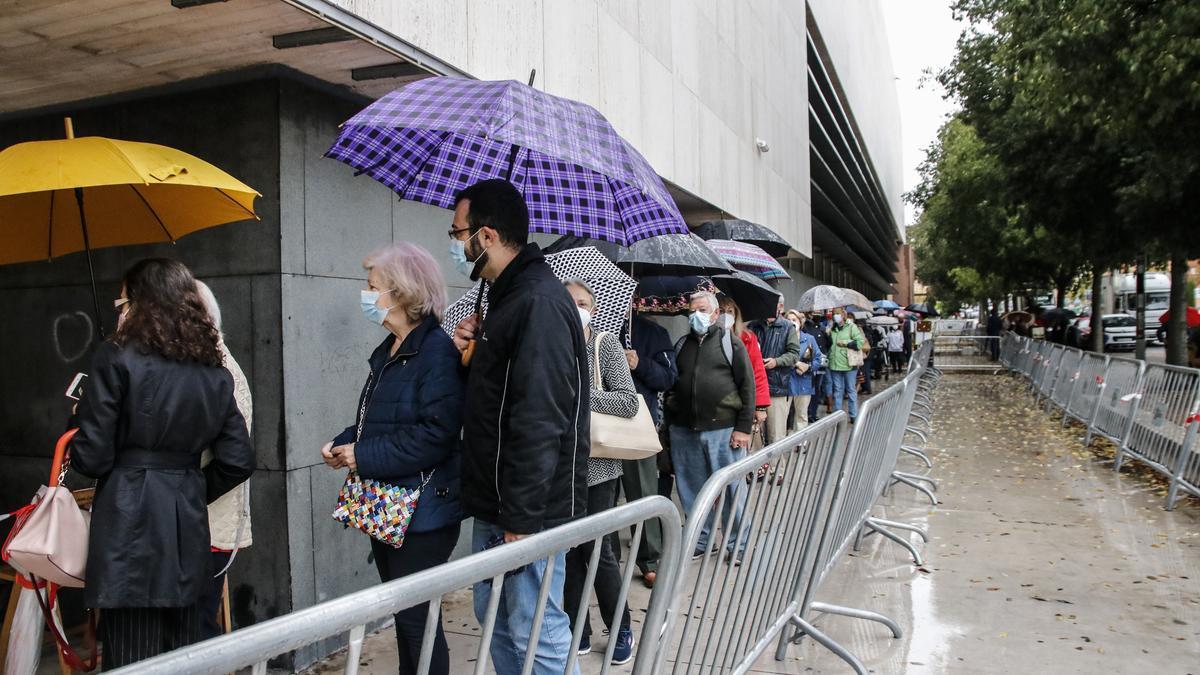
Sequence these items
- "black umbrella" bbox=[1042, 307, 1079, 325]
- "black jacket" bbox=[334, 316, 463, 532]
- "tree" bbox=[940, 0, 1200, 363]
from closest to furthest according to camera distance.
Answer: "black jacket" bbox=[334, 316, 463, 532]
"tree" bbox=[940, 0, 1200, 363]
"black umbrella" bbox=[1042, 307, 1079, 325]

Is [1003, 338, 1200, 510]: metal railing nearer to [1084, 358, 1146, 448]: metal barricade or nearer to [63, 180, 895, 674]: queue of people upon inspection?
[1084, 358, 1146, 448]: metal barricade

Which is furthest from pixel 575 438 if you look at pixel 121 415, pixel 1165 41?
pixel 1165 41

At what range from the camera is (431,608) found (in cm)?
152

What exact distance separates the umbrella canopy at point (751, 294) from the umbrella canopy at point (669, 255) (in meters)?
1.06

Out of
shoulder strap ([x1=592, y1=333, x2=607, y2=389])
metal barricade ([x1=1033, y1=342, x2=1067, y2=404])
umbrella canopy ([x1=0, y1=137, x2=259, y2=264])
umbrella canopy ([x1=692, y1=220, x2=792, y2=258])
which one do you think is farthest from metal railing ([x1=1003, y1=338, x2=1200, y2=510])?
umbrella canopy ([x1=0, y1=137, x2=259, y2=264])

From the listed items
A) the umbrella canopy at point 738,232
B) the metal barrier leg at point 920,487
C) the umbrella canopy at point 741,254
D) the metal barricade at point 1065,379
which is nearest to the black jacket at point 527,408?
the umbrella canopy at point 741,254

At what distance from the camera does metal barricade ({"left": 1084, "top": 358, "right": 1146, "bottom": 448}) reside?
34.0 ft

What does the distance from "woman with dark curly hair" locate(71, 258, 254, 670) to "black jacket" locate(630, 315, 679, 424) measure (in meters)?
2.89

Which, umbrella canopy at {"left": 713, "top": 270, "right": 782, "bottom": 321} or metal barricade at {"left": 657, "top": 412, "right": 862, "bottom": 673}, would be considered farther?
umbrella canopy at {"left": 713, "top": 270, "right": 782, "bottom": 321}

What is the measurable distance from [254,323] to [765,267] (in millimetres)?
5553

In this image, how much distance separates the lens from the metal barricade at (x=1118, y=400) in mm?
10375

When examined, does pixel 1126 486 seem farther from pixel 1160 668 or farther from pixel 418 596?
pixel 418 596

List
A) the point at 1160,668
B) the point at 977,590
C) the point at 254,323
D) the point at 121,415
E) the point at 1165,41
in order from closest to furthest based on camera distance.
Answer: the point at 121,415, the point at 1160,668, the point at 254,323, the point at 977,590, the point at 1165,41

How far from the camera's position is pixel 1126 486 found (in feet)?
31.1
